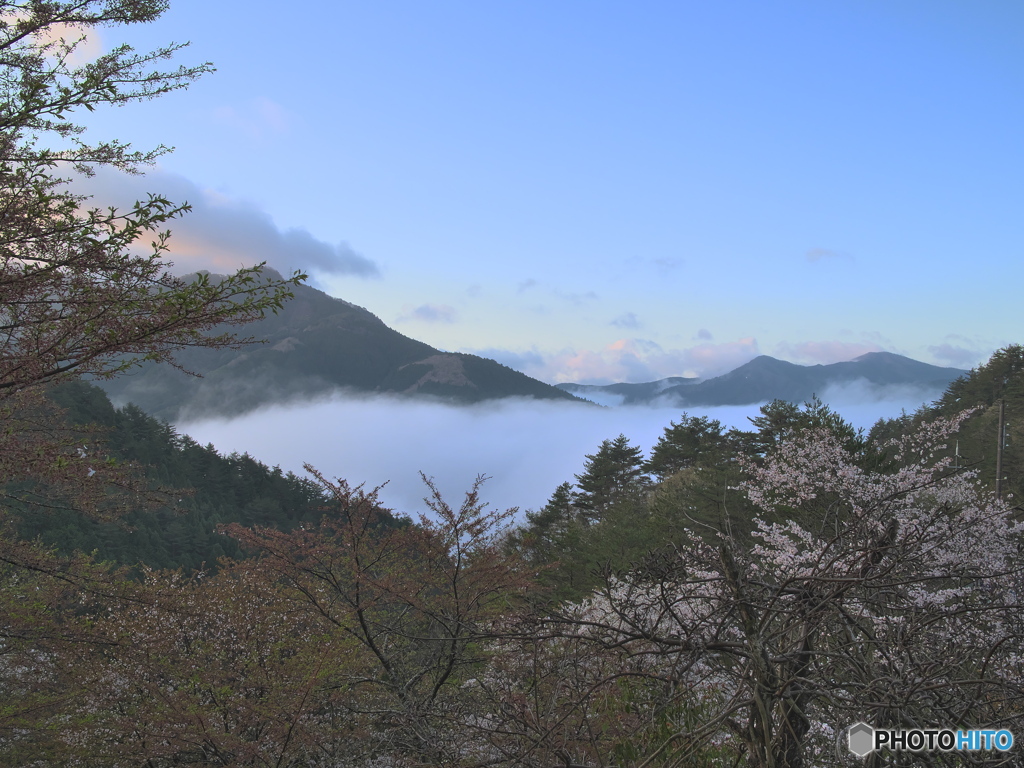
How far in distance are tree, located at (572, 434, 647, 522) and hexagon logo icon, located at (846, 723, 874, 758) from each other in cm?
4104

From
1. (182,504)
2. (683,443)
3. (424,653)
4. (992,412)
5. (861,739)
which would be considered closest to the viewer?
(861,739)

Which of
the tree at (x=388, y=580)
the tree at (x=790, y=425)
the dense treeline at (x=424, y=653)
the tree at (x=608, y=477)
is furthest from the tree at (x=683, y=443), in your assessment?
the tree at (x=388, y=580)

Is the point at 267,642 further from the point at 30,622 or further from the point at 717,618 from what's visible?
the point at 717,618

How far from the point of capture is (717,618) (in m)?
2.08

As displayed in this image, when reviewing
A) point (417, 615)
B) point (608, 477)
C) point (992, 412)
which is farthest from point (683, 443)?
point (417, 615)

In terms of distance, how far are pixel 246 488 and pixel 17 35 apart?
204ft

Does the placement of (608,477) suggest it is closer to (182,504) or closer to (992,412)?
(992,412)

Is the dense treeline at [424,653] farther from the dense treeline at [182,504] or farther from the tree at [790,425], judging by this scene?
the dense treeline at [182,504]

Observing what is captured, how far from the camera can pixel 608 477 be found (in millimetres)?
43406

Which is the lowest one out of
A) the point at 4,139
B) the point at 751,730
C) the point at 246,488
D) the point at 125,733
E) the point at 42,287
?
the point at 246,488

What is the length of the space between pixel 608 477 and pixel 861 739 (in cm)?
4254

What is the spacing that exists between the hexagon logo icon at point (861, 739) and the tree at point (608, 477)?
41.0 metres

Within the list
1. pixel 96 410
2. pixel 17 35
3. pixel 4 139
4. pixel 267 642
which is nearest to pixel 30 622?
pixel 267 642

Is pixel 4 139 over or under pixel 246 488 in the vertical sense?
→ over
